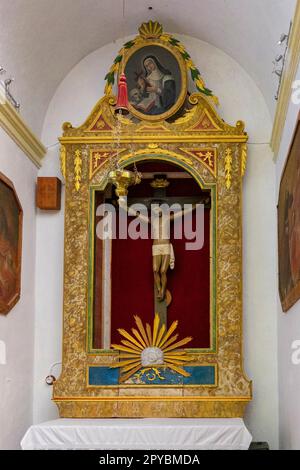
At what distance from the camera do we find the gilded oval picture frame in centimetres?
1058

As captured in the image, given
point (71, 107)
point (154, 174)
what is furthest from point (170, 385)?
point (71, 107)

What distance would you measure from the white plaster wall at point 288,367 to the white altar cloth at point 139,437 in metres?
0.56

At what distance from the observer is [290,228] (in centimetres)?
851

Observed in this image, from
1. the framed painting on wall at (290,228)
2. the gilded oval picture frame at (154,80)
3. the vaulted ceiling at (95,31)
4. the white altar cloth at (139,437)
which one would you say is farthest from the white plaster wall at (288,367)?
the gilded oval picture frame at (154,80)

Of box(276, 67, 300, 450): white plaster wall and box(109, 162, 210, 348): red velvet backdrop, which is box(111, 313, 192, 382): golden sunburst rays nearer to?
box(109, 162, 210, 348): red velvet backdrop

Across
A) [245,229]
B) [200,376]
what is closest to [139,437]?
[200,376]

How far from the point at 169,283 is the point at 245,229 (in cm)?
115

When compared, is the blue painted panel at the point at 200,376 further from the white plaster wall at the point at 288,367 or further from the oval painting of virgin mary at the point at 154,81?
the oval painting of virgin mary at the point at 154,81

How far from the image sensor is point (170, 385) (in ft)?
32.9

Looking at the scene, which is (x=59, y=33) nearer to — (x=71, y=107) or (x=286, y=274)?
(x=71, y=107)

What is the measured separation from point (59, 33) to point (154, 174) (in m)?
2.04
